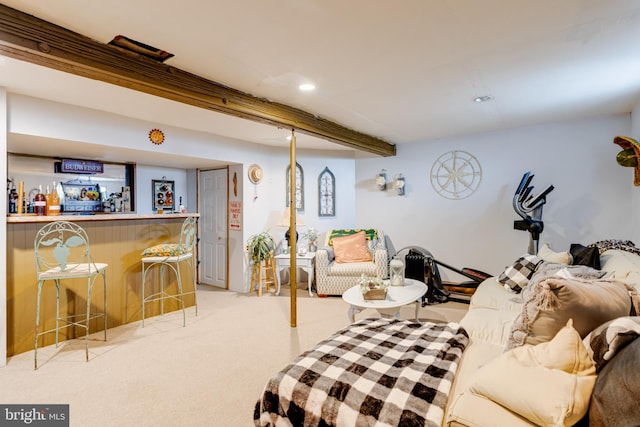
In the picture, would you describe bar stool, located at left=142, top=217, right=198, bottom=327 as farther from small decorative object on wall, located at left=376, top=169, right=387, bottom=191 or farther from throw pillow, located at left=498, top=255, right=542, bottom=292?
throw pillow, located at left=498, top=255, right=542, bottom=292

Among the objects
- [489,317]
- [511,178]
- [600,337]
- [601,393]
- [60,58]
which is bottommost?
[489,317]

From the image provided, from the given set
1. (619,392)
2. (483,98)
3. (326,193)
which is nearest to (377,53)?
(483,98)

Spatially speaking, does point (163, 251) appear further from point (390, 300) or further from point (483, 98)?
point (483, 98)

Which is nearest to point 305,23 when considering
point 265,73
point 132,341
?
point 265,73

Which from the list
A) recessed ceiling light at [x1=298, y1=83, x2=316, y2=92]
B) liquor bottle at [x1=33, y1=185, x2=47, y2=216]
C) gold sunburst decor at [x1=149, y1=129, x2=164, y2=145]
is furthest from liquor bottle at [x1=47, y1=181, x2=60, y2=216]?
recessed ceiling light at [x1=298, y1=83, x2=316, y2=92]

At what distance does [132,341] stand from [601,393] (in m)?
3.51

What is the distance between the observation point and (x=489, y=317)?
7.86 ft

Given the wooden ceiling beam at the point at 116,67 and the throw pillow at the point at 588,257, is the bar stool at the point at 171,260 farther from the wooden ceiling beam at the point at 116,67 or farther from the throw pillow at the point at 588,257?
the throw pillow at the point at 588,257

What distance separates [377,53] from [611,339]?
195 cm

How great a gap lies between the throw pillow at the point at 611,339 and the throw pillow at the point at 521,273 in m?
2.01

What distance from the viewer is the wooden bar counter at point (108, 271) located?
2.83 metres

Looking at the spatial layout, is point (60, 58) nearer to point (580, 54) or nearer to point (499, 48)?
point (499, 48)

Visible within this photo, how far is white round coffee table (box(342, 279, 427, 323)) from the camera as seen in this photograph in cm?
284

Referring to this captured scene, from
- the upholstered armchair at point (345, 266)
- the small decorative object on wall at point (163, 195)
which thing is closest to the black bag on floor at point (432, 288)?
the upholstered armchair at point (345, 266)
